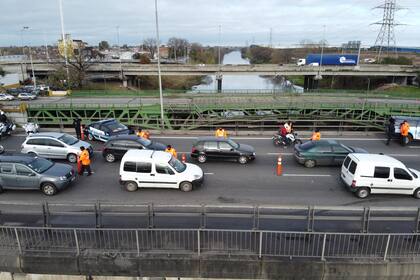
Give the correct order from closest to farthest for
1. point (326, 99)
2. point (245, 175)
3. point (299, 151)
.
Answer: point (245, 175), point (299, 151), point (326, 99)

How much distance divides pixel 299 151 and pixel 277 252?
7951 millimetres

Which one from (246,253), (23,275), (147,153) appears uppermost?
(147,153)

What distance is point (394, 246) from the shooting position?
7.92m

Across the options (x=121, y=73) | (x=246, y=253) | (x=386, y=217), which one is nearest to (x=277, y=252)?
(x=246, y=253)

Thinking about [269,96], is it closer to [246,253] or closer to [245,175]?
[245,175]

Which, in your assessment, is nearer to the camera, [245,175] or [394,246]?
[394,246]

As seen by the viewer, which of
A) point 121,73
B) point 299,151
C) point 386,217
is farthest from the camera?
point 121,73

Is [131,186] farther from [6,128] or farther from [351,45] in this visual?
[351,45]

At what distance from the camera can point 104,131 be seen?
18875mm

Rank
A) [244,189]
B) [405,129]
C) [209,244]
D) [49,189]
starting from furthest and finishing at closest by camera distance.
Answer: [405,129], [244,189], [49,189], [209,244]

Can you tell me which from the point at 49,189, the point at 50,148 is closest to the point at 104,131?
the point at 50,148

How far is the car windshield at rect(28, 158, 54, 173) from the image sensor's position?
38.5 ft

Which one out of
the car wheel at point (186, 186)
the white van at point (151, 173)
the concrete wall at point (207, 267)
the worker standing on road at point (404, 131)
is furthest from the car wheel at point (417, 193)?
the car wheel at point (186, 186)

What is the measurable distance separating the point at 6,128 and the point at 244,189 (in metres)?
16.6
